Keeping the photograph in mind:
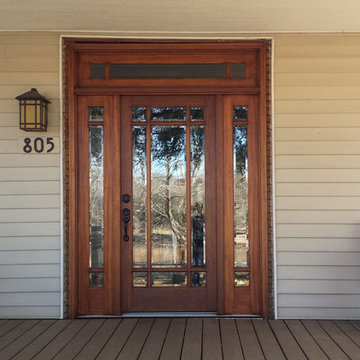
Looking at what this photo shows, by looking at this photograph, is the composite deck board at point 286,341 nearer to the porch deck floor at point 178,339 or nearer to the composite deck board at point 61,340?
the porch deck floor at point 178,339

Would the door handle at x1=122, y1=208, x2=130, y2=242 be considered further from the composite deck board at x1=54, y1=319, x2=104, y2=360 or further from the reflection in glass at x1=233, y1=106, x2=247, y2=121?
the reflection in glass at x1=233, y1=106, x2=247, y2=121

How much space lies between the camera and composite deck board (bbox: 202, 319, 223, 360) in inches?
115

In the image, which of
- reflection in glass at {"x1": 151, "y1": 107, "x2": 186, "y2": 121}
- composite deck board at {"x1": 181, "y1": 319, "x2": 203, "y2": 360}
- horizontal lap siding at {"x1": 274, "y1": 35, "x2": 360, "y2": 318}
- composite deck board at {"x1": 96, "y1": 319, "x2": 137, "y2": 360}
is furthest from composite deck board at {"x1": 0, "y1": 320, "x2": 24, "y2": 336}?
horizontal lap siding at {"x1": 274, "y1": 35, "x2": 360, "y2": 318}

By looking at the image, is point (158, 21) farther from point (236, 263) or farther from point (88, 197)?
point (236, 263)

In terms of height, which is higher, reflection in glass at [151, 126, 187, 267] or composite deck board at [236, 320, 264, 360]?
reflection in glass at [151, 126, 187, 267]

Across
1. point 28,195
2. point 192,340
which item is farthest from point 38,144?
point 192,340

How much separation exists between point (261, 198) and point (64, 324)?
79.6 inches

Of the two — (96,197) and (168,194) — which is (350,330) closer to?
(168,194)

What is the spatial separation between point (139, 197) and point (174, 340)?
1.30 meters

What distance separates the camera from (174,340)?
10.5 feet

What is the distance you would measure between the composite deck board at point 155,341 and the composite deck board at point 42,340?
75 cm

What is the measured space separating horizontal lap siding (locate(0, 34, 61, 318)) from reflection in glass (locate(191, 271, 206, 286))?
1.20m

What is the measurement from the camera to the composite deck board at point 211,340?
2922mm

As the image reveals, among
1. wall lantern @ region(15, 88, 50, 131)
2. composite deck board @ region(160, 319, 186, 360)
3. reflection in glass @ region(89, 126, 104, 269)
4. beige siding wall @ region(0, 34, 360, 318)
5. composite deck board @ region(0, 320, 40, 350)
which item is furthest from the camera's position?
reflection in glass @ region(89, 126, 104, 269)
